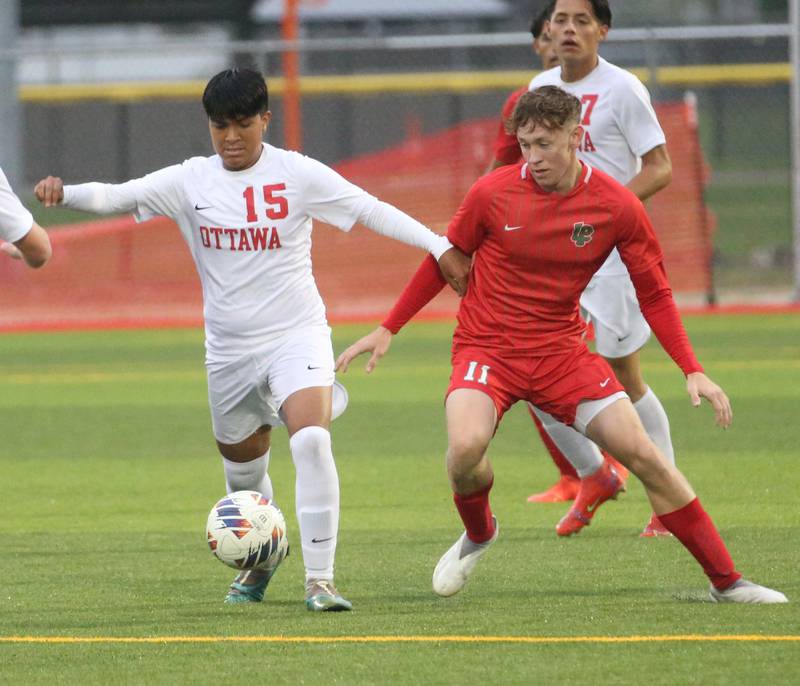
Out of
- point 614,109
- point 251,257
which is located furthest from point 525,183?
point 614,109

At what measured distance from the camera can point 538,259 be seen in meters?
6.30

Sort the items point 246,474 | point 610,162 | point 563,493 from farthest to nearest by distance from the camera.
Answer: point 563,493, point 610,162, point 246,474

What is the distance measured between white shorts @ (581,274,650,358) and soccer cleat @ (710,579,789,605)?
1.94 meters

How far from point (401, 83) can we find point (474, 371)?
19.2 m

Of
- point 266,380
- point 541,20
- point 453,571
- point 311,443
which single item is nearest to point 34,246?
point 266,380

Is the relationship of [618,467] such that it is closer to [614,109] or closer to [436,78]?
[614,109]

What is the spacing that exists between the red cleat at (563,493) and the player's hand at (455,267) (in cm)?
253

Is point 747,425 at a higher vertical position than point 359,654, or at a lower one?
lower

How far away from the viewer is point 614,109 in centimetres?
797

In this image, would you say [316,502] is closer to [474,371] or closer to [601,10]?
[474,371]

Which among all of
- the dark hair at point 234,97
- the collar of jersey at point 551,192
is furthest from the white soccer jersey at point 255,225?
the collar of jersey at point 551,192

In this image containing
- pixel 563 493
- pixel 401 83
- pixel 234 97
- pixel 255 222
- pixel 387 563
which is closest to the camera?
pixel 234 97

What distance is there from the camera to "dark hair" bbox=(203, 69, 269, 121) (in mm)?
6242

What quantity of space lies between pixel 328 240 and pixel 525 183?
1417 cm
